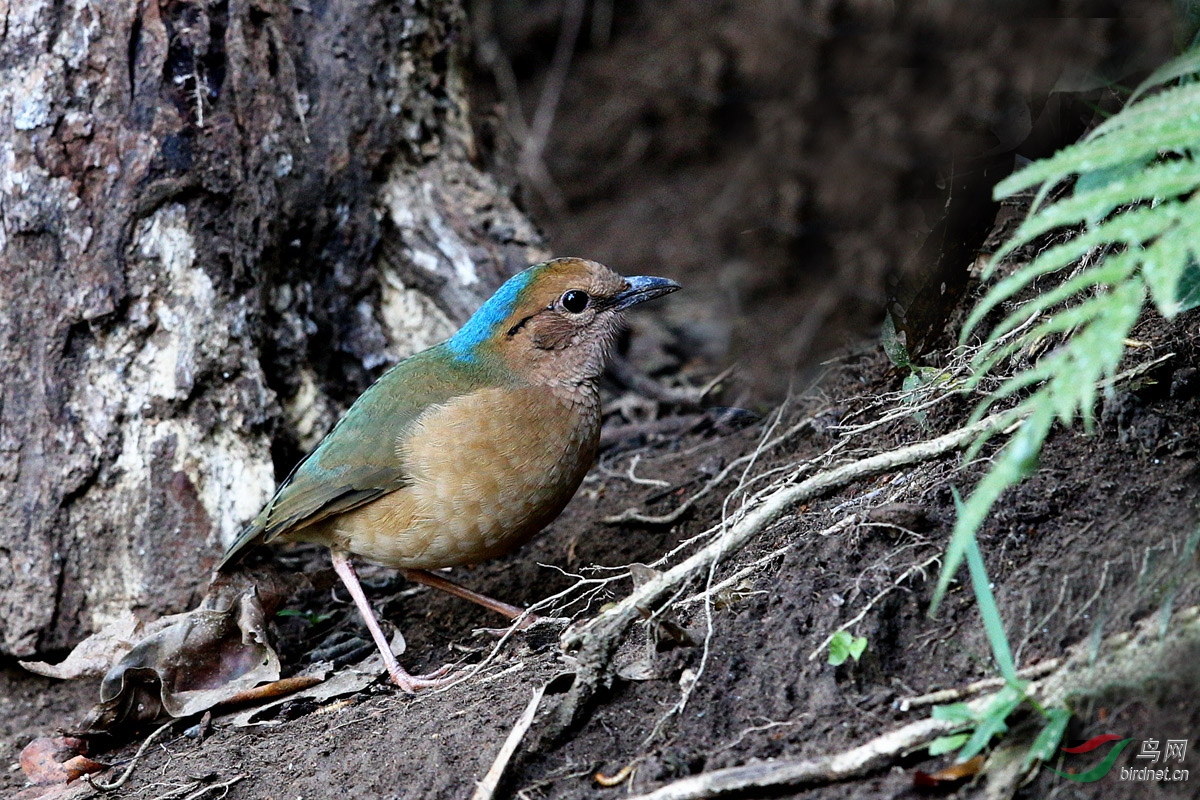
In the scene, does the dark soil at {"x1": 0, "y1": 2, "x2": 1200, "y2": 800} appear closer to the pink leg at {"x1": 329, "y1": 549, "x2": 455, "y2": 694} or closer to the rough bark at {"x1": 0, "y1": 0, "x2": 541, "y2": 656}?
the pink leg at {"x1": 329, "y1": 549, "x2": 455, "y2": 694}

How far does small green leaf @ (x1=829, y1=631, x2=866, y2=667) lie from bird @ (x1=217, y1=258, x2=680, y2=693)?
1663 millimetres

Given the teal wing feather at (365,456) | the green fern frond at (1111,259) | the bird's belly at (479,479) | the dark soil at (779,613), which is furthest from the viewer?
the teal wing feather at (365,456)

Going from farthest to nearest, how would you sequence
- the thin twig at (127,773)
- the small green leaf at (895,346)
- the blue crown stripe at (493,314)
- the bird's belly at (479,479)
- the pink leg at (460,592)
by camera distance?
the blue crown stripe at (493,314) → the pink leg at (460,592) → the bird's belly at (479,479) → the small green leaf at (895,346) → the thin twig at (127,773)

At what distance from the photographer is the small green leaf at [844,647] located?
2.74 meters

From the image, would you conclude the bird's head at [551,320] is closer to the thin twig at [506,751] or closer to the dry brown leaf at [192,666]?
the dry brown leaf at [192,666]

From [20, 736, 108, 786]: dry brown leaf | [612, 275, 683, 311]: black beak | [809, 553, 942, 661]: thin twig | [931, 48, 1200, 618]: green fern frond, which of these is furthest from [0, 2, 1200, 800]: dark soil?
[612, 275, 683, 311]: black beak

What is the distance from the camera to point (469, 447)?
434cm

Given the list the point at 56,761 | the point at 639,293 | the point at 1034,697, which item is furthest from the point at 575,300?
the point at 1034,697

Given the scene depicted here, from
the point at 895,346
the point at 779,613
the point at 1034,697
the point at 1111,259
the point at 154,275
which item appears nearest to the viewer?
the point at 1111,259

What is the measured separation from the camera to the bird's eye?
4766 millimetres
